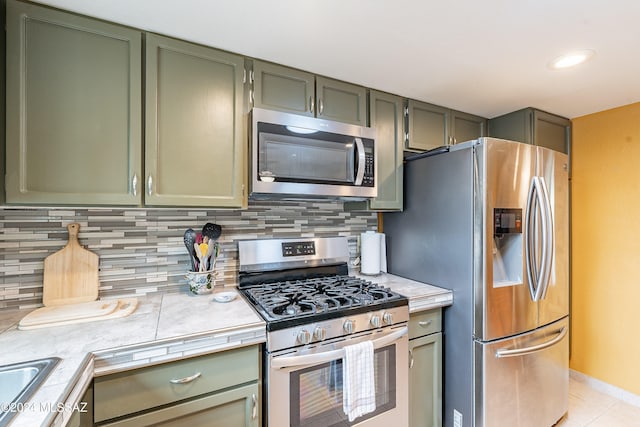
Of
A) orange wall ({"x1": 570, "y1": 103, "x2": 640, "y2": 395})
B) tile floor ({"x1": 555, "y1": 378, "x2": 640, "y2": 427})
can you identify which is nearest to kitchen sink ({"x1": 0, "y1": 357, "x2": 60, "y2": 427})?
tile floor ({"x1": 555, "y1": 378, "x2": 640, "y2": 427})

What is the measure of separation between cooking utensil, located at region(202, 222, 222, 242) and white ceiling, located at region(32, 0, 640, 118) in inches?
36.4

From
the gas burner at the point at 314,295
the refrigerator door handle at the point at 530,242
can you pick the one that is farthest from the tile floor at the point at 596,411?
the gas burner at the point at 314,295

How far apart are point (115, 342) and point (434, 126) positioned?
2182 millimetres

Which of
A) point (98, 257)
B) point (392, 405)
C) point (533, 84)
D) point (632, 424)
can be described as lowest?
point (632, 424)

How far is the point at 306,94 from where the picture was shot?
1.70 meters

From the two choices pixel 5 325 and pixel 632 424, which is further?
pixel 632 424

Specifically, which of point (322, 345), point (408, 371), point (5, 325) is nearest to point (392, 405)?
point (408, 371)

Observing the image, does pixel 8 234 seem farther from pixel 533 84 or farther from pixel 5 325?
pixel 533 84

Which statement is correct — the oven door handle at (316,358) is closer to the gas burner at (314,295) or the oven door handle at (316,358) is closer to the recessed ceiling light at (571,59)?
the gas burner at (314,295)

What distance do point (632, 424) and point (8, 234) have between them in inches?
147

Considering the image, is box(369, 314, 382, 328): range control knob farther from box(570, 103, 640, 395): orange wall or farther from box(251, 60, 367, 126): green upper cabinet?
box(570, 103, 640, 395): orange wall

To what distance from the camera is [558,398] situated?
1880 mm

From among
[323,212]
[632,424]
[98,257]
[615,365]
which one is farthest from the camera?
[615,365]

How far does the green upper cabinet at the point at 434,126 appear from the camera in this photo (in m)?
2.06
